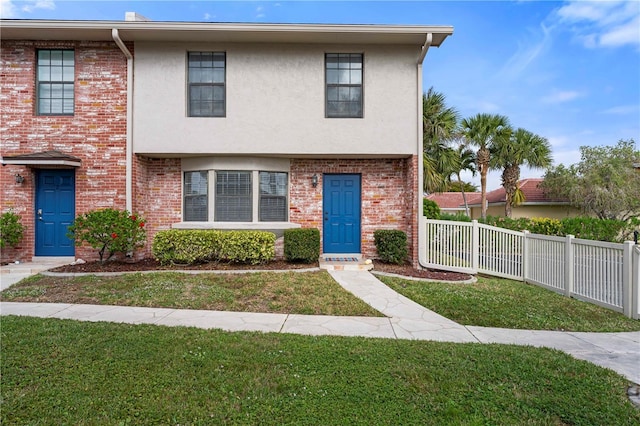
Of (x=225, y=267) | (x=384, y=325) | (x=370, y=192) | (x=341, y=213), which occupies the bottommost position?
(x=384, y=325)

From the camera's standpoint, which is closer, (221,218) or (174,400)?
(174,400)

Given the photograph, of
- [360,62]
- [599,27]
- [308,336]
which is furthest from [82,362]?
[599,27]

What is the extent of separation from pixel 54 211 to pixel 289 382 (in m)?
8.65

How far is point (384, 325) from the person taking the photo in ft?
15.4

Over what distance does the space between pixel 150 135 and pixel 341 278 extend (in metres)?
5.89

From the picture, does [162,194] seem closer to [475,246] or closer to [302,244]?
[302,244]

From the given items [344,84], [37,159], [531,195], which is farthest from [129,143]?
[531,195]

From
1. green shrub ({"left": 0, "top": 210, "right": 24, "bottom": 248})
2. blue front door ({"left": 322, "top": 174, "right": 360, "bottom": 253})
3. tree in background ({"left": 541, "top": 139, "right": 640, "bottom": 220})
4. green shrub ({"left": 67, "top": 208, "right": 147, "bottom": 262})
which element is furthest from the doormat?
tree in background ({"left": 541, "top": 139, "right": 640, "bottom": 220})

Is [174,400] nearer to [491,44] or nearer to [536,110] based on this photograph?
[491,44]

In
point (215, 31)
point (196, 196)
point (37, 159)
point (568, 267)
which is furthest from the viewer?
point (196, 196)

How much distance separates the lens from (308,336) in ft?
13.4

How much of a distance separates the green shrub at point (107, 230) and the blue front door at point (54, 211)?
743 mm

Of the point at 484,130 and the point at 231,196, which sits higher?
the point at 484,130

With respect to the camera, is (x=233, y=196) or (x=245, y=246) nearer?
(x=245, y=246)
